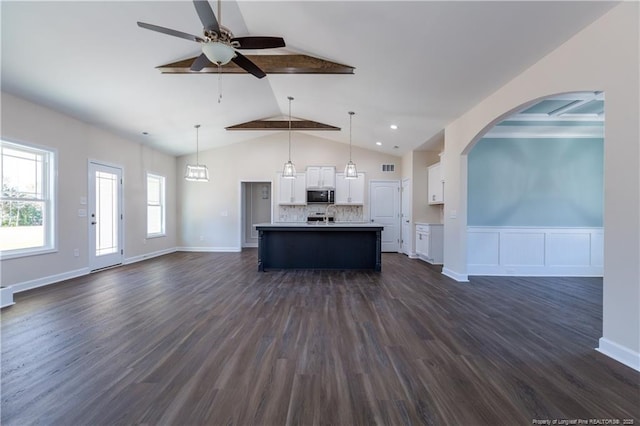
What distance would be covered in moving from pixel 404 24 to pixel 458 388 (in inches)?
126

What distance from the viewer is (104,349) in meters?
2.26

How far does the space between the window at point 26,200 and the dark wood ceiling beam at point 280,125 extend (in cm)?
357

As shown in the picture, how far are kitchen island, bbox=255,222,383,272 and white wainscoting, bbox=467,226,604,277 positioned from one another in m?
1.87

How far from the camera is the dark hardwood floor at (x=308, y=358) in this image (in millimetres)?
1568

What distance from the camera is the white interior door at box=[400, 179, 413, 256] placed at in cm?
710

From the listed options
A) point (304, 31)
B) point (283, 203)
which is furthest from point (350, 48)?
point (283, 203)

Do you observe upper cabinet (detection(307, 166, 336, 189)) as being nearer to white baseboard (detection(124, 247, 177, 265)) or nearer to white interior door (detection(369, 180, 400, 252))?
white interior door (detection(369, 180, 400, 252))

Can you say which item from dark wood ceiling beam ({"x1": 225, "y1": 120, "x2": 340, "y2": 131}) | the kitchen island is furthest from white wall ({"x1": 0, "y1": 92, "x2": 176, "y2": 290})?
the kitchen island

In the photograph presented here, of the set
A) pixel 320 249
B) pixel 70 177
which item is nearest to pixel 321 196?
pixel 320 249

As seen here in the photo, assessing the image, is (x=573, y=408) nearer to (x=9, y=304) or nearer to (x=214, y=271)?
(x=214, y=271)

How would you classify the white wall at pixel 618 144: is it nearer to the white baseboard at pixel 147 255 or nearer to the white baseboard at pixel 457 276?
the white baseboard at pixel 457 276

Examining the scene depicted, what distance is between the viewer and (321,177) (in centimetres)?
764

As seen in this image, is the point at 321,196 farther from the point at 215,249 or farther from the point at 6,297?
the point at 6,297

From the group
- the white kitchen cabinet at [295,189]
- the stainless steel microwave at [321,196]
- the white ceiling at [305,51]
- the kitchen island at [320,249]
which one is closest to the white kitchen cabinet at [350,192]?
the stainless steel microwave at [321,196]
